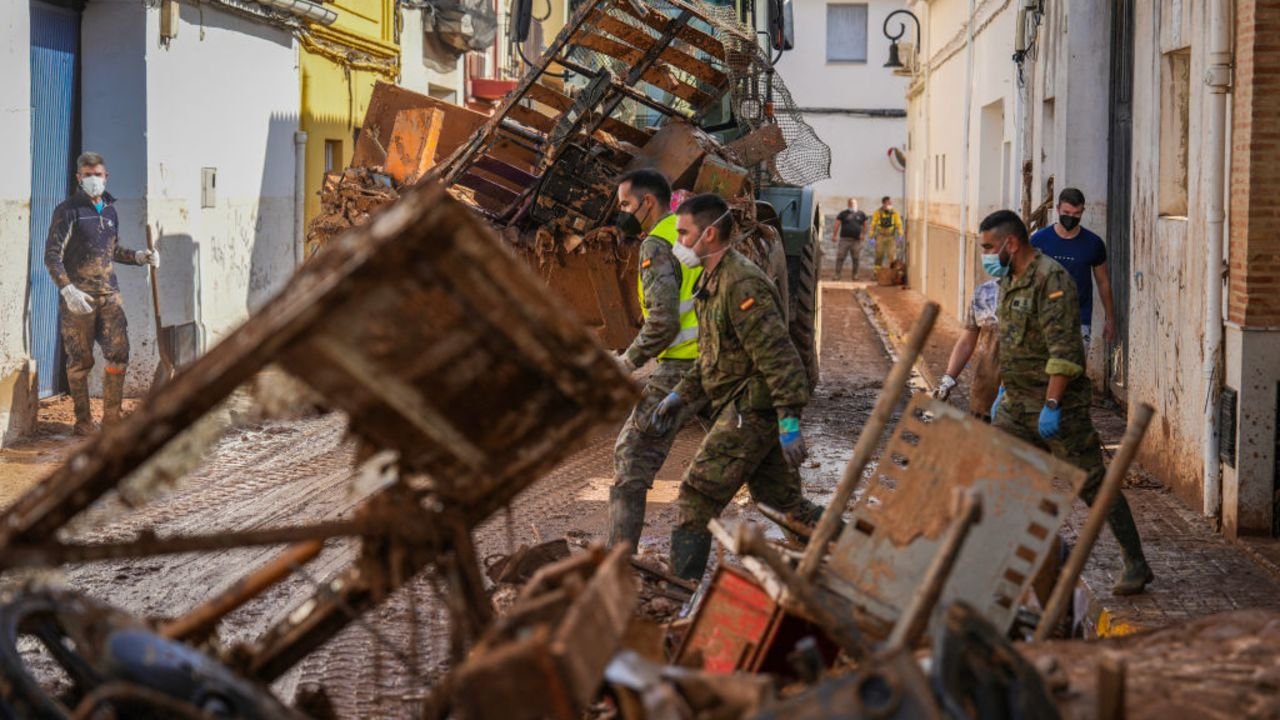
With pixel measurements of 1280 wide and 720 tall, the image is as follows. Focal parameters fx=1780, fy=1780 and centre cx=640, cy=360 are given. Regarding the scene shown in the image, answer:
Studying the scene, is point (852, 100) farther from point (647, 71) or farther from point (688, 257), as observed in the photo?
point (688, 257)

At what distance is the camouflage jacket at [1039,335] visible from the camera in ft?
25.0

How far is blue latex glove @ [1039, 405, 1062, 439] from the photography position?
759 cm

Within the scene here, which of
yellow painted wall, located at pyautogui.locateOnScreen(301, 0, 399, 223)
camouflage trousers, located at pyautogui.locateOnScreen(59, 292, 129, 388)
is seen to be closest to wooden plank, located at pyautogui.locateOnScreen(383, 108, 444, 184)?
camouflage trousers, located at pyautogui.locateOnScreen(59, 292, 129, 388)

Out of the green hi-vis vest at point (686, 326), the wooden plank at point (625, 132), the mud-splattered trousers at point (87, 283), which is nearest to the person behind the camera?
the green hi-vis vest at point (686, 326)

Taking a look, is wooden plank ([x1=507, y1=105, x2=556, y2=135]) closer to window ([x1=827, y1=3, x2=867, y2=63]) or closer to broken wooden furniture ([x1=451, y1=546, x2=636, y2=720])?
broken wooden furniture ([x1=451, y1=546, x2=636, y2=720])

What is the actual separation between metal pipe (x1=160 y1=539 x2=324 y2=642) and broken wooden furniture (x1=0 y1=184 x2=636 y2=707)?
0.11m

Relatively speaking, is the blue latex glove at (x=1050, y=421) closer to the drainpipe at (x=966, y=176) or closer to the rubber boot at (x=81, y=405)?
the rubber boot at (x=81, y=405)

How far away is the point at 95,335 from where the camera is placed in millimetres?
12508

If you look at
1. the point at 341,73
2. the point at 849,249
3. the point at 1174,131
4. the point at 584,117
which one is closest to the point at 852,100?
the point at 849,249

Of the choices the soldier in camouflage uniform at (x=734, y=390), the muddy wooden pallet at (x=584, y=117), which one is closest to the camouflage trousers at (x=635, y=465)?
the soldier in camouflage uniform at (x=734, y=390)

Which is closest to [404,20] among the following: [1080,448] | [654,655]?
[1080,448]

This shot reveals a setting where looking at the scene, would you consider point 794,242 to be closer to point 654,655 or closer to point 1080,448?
point 1080,448

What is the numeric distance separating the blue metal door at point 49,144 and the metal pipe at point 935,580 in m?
9.77

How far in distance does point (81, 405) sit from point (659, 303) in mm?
5948
